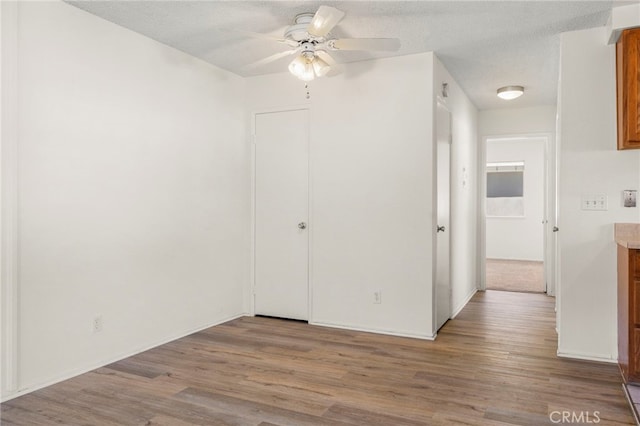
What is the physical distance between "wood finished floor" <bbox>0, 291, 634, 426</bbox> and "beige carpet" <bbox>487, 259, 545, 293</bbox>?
8.51 feet

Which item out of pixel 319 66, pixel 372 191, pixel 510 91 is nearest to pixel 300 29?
pixel 319 66

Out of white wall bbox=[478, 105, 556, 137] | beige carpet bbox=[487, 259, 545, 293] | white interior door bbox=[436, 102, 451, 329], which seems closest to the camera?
white interior door bbox=[436, 102, 451, 329]

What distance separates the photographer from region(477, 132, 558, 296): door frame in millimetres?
5857

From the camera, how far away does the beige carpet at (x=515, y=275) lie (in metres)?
6.50

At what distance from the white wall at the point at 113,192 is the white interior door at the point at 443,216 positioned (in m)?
2.03

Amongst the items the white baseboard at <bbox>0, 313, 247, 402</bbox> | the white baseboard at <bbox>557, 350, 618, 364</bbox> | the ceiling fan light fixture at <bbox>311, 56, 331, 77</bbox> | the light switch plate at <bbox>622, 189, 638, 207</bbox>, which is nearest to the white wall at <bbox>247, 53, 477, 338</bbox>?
the ceiling fan light fixture at <bbox>311, 56, 331, 77</bbox>

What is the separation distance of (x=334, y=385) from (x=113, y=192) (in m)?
2.09

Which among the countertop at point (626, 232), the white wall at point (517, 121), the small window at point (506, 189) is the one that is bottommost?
the countertop at point (626, 232)

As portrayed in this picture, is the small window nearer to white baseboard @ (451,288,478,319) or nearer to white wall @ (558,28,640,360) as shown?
white baseboard @ (451,288,478,319)

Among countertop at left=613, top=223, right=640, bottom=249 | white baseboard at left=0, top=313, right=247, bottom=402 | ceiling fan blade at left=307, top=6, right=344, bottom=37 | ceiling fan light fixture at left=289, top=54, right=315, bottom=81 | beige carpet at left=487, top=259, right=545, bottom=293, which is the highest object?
ceiling fan blade at left=307, top=6, right=344, bottom=37

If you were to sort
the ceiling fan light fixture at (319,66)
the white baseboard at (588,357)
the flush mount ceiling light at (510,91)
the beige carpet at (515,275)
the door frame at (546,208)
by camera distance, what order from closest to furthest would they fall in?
the white baseboard at (588,357)
the ceiling fan light fixture at (319,66)
the flush mount ceiling light at (510,91)
the door frame at (546,208)
the beige carpet at (515,275)

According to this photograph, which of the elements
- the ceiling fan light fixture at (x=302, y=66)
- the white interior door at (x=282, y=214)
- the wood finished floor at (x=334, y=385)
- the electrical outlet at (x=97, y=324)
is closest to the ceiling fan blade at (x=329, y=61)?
the ceiling fan light fixture at (x=302, y=66)

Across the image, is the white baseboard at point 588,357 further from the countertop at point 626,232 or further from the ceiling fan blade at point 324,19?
the ceiling fan blade at point 324,19

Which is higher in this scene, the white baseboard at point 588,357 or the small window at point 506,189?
the small window at point 506,189
